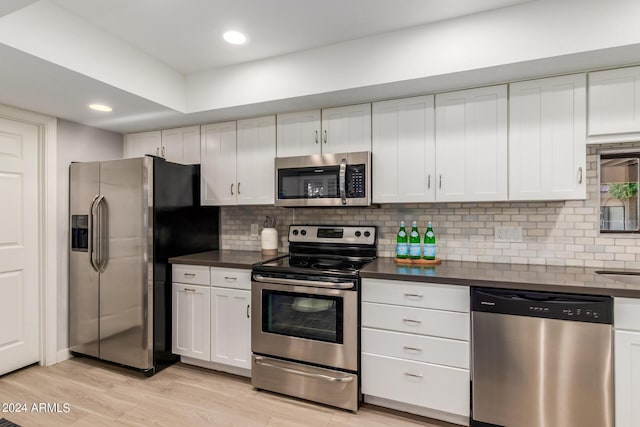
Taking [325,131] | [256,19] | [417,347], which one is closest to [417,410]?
[417,347]

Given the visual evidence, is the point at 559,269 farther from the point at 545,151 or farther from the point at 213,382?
the point at 213,382

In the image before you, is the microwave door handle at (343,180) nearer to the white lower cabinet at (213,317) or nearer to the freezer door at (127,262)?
the white lower cabinet at (213,317)

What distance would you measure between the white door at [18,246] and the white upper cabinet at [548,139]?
12.3 ft

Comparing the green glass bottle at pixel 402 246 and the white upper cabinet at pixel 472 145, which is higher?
the white upper cabinet at pixel 472 145

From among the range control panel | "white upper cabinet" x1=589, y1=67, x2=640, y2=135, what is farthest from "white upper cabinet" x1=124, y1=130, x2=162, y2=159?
"white upper cabinet" x1=589, y1=67, x2=640, y2=135

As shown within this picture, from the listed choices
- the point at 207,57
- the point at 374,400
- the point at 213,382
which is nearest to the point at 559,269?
the point at 374,400

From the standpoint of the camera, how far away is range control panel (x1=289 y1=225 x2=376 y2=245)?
8.93 ft

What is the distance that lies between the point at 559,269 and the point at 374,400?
1.49m

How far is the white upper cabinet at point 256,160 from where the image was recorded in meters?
2.85

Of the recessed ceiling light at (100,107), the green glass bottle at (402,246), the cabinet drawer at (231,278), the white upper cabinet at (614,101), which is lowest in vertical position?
the cabinet drawer at (231,278)

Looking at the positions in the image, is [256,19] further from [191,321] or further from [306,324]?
[191,321]

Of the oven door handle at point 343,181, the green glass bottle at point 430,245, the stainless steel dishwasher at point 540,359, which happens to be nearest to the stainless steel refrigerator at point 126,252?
the oven door handle at point 343,181

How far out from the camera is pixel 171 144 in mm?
3248

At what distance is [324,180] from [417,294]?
109cm
